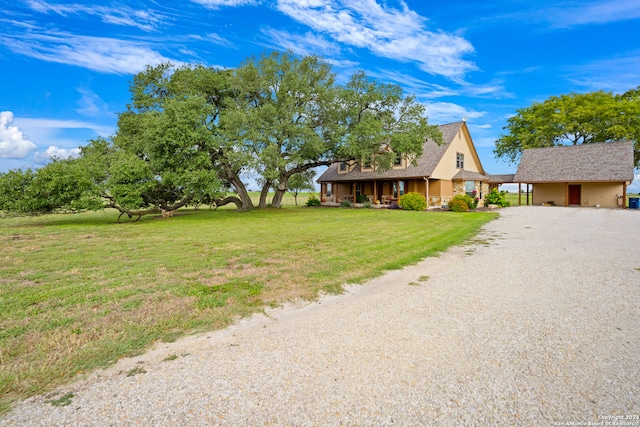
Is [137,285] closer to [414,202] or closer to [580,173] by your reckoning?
[414,202]

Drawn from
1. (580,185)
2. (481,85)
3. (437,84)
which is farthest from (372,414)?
(580,185)

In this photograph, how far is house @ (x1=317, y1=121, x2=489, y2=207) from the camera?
25812 mm

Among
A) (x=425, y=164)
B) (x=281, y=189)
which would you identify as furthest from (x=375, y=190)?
(x=281, y=189)

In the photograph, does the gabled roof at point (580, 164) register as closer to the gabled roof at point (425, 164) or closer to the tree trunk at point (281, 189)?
the gabled roof at point (425, 164)

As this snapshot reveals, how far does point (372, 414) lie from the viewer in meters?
2.26

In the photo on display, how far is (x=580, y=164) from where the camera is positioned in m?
27.3

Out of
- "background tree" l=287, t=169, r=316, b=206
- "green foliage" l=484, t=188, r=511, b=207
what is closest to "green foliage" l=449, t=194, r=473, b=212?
"green foliage" l=484, t=188, r=511, b=207

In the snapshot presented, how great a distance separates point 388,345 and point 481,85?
29009mm

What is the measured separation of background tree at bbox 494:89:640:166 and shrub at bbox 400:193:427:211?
74.2 ft

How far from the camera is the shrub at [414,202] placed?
23.9 meters

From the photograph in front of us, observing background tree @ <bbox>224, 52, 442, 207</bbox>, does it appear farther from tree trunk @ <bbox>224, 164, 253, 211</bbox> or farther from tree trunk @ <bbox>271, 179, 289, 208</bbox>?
tree trunk @ <bbox>224, 164, 253, 211</bbox>

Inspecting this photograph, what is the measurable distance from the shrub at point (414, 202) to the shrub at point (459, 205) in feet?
6.30

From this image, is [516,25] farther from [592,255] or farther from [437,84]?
[592,255]

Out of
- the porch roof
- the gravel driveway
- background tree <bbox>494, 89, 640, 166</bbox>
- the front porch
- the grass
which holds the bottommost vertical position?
the gravel driveway
